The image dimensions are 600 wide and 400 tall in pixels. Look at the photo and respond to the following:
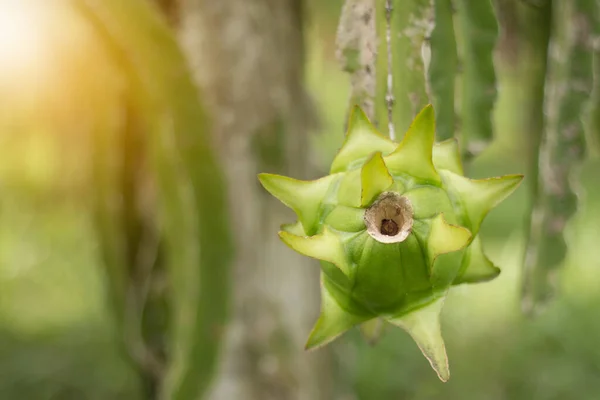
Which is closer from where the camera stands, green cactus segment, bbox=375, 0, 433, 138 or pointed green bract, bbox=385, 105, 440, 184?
pointed green bract, bbox=385, 105, 440, 184

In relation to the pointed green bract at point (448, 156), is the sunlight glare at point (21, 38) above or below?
above

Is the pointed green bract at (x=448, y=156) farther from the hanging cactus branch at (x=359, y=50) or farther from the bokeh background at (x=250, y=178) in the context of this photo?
the bokeh background at (x=250, y=178)

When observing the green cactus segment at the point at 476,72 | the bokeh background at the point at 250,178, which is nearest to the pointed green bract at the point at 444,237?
the green cactus segment at the point at 476,72

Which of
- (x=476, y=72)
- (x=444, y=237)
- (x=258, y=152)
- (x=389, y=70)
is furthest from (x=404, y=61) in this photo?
(x=258, y=152)

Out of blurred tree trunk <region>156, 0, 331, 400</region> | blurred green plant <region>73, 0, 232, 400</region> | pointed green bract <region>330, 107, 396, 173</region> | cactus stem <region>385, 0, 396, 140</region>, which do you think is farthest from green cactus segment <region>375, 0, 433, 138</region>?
blurred tree trunk <region>156, 0, 331, 400</region>

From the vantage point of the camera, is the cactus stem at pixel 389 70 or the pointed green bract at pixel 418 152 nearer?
the pointed green bract at pixel 418 152

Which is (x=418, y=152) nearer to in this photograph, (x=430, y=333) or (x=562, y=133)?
(x=430, y=333)

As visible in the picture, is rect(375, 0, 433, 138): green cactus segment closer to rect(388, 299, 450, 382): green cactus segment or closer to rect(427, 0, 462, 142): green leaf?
rect(427, 0, 462, 142): green leaf

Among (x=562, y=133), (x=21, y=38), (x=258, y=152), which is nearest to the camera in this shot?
(x=562, y=133)

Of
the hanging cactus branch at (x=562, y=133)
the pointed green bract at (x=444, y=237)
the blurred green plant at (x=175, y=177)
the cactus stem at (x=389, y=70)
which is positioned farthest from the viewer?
the blurred green plant at (x=175, y=177)
